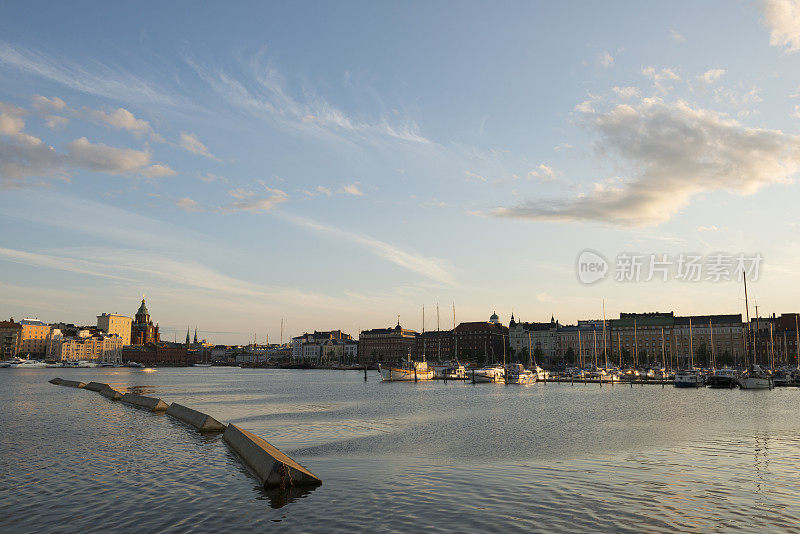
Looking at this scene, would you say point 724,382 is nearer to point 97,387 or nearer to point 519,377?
point 519,377

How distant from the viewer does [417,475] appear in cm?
2883

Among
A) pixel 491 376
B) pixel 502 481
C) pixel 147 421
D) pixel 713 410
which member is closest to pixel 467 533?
pixel 502 481

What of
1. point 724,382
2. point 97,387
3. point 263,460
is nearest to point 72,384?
point 97,387

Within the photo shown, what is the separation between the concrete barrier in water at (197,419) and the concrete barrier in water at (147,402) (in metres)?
3.35

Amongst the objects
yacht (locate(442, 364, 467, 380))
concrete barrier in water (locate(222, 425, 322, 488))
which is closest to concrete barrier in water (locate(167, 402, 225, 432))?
concrete barrier in water (locate(222, 425, 322, 488))

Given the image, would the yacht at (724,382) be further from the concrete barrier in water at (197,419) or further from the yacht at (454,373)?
the concrete barrier in water at (197,419)

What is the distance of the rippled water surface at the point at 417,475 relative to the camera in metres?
20.8

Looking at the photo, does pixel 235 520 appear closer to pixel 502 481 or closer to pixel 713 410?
pixel 502 481

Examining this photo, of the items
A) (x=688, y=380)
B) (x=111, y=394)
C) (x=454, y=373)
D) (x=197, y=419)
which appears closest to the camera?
(x=197, y=419)

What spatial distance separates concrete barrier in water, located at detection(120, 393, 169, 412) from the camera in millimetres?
61625

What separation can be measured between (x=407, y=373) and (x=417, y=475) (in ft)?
430

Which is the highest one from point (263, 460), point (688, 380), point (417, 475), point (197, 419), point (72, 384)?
point (263, 460)

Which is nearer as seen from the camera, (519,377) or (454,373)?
(519,377)

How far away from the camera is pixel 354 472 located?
29.5m
